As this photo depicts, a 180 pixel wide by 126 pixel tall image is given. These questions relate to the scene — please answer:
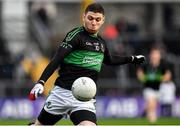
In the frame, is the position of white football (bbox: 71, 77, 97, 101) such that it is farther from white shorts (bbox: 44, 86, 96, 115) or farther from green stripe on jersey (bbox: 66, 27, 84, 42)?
green stripe on jersey (bbox: 66, 27, 84, 42)

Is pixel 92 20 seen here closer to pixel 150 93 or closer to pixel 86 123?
pixel 86 123

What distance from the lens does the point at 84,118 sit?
12.3 meters

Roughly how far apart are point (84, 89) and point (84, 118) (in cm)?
44

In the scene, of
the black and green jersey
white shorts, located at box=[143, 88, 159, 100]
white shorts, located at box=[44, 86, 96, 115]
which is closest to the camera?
white shorts, located at box=[44, 86, 96, 115]

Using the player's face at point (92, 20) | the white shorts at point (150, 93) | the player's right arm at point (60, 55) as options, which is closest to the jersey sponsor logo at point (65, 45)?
the player's right arm at point (60, 55)

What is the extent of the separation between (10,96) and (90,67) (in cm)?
1526

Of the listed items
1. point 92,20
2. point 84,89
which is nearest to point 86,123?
point 84,89

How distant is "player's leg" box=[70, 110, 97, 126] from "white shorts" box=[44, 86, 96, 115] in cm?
8

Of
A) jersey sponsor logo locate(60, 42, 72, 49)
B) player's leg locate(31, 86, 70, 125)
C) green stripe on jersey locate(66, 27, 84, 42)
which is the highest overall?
green stripe on jersey locate(66, 27, 84, 42)

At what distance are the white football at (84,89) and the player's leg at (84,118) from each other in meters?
0.20

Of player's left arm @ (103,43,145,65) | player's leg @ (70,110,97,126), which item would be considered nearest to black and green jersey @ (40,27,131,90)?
player's leg @ (70,110,97,126)

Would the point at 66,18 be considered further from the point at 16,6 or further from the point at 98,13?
the point at 98,13

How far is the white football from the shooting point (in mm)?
12195

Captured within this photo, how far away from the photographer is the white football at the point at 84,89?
480 inches
